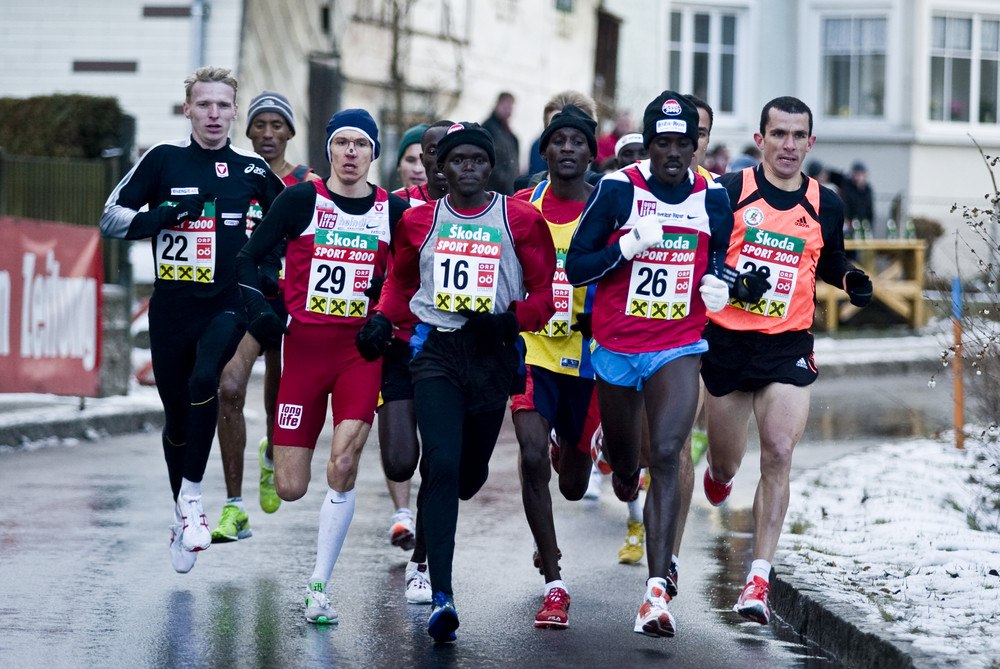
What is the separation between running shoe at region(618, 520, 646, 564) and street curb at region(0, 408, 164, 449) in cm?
588

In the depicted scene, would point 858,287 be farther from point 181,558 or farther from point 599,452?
point 181,558

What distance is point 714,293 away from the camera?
6848mm

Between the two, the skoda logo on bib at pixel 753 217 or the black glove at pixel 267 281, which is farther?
the skoda logo on bib at pixel 753 217

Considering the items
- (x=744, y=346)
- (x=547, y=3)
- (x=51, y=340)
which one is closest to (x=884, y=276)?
(x=547, y=3)

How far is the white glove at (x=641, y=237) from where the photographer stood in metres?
6.77

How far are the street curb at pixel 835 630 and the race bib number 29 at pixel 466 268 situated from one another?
6.20 feet

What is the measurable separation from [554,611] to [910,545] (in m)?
2.25

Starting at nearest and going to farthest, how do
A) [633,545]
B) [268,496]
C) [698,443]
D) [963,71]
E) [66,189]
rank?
[633,545] → [268,496] → [698,443] → [66,189] → [963,71]

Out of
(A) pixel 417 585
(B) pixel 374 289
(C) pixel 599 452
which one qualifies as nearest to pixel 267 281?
(B) pixel 374 289

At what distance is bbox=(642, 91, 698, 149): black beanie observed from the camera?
7.05 metres

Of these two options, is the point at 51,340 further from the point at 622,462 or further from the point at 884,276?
the point at 884,276

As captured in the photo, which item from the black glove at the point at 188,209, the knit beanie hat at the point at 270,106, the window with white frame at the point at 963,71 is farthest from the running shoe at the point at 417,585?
the window with white frame at the point at 963,71

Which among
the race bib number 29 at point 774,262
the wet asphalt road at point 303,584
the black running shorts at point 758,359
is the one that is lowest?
the wet asphalt road at point 303,584

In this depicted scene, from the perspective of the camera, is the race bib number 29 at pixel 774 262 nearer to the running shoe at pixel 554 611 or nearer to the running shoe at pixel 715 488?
the running shoe at pixel 715 488
